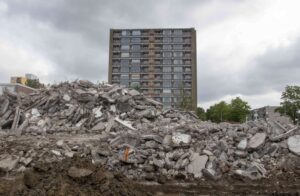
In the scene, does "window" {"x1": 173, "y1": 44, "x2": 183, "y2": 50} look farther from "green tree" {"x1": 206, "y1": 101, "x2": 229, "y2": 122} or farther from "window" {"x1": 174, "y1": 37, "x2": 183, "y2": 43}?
"green tree" {"x1": 206, "y1": 101, "x2": 229, "y2": 122}

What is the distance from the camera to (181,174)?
1046 centimetres

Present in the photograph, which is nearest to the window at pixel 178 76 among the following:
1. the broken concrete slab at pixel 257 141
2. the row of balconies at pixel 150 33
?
the row of balconies at pixel 150 33

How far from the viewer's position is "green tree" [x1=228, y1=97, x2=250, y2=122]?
44.7 metres

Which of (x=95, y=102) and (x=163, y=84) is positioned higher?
(x=163, y=84)

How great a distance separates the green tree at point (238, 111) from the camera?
44.7 metres

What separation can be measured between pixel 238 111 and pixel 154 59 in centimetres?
4055

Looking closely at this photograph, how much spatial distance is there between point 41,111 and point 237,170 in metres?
11.9

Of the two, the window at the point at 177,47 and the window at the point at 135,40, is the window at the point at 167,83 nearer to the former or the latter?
the window at the point at 177,47

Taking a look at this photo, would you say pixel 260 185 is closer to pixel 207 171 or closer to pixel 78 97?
pixel 207 171

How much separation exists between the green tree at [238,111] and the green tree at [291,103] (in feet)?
38.9

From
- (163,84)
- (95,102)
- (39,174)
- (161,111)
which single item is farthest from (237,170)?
(163,84)

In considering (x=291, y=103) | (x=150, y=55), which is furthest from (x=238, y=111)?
(x=150, y=55)

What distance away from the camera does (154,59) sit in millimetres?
82188

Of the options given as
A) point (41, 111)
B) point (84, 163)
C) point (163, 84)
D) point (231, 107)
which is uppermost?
point (163, 84)
